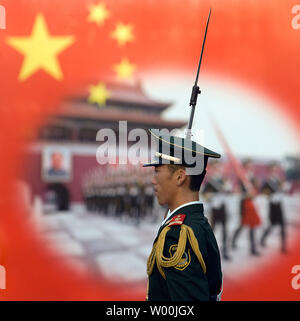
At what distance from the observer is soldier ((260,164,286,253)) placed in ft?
7.99

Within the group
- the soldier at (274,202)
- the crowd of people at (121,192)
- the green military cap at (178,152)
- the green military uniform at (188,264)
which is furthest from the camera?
the crowd of people at (121,192)

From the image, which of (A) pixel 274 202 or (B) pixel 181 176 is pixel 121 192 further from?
(B) pixel 181 176

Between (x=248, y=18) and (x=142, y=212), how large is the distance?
5.84 feet

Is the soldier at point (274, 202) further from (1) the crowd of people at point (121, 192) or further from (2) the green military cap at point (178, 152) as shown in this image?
(2) the green military cap at point (178, 152)

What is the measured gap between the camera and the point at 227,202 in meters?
2.54

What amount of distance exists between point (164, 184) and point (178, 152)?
0.30 feet

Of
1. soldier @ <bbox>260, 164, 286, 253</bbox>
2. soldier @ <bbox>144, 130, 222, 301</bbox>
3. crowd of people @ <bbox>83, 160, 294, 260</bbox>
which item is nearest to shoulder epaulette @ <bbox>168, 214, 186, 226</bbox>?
soldier @ <bbox>144, 130, 222, 301</bbox>

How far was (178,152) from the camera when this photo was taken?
2.54 feet

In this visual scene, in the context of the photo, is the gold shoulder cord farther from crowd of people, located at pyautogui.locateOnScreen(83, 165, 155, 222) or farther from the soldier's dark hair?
crowd of people, located at pyautogui.locateOnScreen(83, 165, 155, 222)

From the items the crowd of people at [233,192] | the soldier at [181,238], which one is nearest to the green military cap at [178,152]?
the soldier at [181,238]

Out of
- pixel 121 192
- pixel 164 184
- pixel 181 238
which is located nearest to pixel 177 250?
pixel 181 238

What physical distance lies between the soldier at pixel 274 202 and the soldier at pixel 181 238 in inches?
71.0

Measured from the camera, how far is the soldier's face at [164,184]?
78 centimetres
